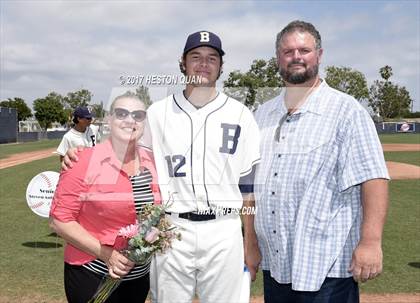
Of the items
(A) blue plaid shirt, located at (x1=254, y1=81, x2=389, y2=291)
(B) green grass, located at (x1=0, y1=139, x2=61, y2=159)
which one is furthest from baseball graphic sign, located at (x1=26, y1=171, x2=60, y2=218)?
(B) green grass, located at (x1=0, y1=139, x2=61, y2=159)

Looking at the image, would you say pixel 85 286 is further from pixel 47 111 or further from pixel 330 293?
pixel 47 111

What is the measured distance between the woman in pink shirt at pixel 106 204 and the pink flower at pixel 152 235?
0.24 meters

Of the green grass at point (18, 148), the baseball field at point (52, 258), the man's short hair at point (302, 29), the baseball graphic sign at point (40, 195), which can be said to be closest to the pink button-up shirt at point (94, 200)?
the man's short hair at point (302, 29)

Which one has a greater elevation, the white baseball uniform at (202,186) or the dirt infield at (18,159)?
the white baseball uniform at (202,186)

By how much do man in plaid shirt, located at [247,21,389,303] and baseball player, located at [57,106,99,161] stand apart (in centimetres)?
655

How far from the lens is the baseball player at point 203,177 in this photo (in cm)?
329

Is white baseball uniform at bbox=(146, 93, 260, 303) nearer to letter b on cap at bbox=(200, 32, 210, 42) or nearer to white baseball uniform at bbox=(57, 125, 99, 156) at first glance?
letter b on cap at bbox=(200, 32, 210, 42)

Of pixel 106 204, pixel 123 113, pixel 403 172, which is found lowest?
pixel 403 172

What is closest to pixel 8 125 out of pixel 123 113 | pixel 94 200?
pixel 123 113

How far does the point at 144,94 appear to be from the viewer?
3.98 meters

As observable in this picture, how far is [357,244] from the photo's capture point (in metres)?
3.24

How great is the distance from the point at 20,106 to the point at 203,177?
97092 mm

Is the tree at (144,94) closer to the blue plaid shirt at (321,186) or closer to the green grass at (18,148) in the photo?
the blue plaid shirt at (321,186)

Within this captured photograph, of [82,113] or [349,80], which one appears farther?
[349,80]
